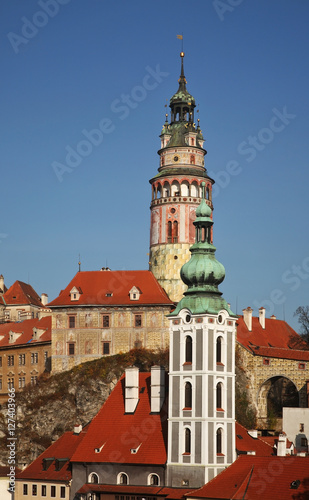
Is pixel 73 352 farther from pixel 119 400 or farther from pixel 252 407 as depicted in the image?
pixel 119 400

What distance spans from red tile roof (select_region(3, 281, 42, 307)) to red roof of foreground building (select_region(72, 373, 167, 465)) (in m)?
51.5

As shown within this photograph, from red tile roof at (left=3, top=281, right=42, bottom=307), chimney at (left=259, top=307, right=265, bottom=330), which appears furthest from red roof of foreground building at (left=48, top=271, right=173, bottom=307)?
red tile roof at (left=3, top=281, right=42, bottom=307)

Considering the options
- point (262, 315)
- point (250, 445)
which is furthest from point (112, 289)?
point (250, 445)

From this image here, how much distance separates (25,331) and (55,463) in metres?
32.2

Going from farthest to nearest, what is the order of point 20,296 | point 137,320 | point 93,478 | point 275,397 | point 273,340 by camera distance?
point 20,296 → point 273,340 → point 275,397 → point 137,320 → point 93,478

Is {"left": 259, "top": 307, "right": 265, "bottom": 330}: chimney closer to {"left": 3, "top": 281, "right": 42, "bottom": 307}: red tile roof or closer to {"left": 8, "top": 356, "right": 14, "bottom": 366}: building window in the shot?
{"left": 8, "top": 356, "right": 14, "bottom": 366}: building window

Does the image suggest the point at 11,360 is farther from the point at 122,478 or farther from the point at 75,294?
the point at 122,478

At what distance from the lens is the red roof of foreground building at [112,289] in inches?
3457

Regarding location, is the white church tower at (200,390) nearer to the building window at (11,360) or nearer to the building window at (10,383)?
the building window at (10,383)

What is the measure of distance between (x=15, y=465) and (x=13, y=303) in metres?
36.0

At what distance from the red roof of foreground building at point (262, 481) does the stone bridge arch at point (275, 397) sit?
27.7m

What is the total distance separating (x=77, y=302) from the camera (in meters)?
88.6

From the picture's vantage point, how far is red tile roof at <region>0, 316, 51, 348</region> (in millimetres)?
93375

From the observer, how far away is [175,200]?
92.2m
